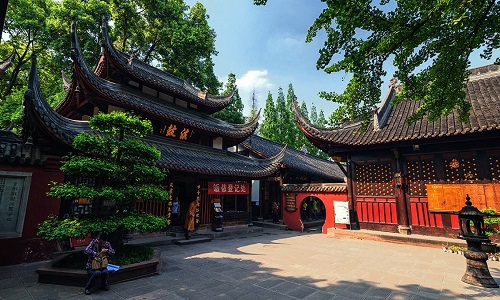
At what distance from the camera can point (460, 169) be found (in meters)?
8.81

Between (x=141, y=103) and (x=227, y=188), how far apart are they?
18.1 feet

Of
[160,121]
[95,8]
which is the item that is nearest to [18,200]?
[160,121]

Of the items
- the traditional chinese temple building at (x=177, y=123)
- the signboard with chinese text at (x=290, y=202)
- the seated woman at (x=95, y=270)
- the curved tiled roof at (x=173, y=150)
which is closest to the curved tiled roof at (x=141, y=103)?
the traditional chinese temple building at (x=177, y=123)

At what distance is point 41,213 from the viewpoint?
21.1 feet

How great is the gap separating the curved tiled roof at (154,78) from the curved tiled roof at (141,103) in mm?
625

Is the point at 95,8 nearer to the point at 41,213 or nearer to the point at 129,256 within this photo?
the point at 41,213

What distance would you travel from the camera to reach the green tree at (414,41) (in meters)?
3.76

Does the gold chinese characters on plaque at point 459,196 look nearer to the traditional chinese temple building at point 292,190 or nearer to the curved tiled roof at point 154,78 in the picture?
the traditional chinese temple building at point 292,190

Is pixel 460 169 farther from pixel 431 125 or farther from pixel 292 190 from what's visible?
pixel 292 190

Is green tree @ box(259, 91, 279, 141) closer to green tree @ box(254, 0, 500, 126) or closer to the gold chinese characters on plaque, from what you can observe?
the gold chinese characters on plaque

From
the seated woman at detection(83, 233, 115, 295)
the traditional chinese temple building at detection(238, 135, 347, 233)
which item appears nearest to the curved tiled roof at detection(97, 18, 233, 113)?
the traditional chinese temple building at detection(238, 135, 347, 233)

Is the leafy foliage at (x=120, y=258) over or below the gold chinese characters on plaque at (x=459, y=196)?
below

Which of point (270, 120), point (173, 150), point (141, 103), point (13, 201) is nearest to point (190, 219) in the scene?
point (173, 150)

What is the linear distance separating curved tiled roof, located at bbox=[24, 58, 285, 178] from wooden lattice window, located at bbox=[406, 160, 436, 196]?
630 cm
